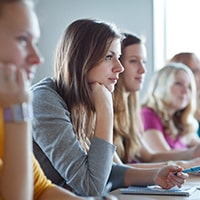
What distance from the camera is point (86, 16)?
2852 mm

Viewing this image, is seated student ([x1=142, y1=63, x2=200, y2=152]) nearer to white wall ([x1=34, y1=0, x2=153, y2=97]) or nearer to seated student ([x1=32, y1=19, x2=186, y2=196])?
white wall ([x1=34, y1=0, x2=153, y2=97])

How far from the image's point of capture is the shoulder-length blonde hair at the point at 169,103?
8.68 feet

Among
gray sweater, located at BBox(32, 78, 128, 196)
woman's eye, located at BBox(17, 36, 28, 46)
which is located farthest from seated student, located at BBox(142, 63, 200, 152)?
woman's eye, located at BBox(17, 36, 28, 46)

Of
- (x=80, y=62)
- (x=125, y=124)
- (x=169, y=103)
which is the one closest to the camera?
(x=80, y=62)

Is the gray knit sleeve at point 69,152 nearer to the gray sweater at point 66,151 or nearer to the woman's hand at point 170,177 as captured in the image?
the gray sweater at point 66,151

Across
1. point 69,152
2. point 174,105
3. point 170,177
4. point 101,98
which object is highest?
point 101,98

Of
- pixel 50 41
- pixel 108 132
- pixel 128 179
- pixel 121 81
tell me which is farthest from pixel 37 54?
pixel 50 41

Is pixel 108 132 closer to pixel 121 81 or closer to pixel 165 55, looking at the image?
pixel 121 81

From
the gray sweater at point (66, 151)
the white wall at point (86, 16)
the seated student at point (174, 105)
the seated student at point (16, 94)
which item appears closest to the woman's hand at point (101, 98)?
the gray sweater at point (66, 151)

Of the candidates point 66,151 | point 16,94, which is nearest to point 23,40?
point 16,94

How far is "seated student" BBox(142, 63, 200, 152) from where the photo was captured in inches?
103

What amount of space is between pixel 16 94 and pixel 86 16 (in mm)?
1993

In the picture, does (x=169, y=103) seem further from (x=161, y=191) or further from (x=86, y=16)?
(x=161, y=191)

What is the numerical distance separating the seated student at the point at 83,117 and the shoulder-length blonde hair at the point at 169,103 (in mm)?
1049
